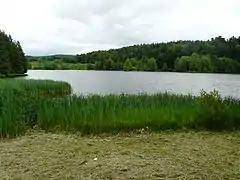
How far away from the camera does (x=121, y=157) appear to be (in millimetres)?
4832

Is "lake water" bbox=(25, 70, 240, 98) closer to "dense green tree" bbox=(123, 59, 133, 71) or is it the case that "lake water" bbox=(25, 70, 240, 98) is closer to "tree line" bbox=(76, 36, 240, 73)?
"tree line" bbox=(76, 36, 240, 73)

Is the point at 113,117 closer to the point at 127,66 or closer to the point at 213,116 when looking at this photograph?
the point at 213,116

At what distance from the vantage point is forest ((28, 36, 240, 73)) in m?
69.9

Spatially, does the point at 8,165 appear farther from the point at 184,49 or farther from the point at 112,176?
the point at 184,49

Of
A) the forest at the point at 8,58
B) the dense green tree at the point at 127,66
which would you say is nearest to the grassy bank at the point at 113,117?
the forest at the point at 8,58

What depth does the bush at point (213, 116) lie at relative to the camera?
749cm

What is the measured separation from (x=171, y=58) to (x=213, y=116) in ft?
268

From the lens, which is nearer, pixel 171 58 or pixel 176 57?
pixel 176 57

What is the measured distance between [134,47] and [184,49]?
1998 cm

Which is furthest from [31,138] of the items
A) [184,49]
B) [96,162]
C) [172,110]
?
[184,49]

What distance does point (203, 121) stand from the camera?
24.8 ft

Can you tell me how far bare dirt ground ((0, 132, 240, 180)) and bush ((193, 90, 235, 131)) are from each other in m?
0.70

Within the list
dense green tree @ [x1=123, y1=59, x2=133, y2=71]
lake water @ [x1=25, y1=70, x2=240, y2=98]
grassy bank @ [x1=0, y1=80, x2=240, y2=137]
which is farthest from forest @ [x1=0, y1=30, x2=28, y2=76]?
grassy bank @ [x1=0, y1=80, x2=240, y2=137]

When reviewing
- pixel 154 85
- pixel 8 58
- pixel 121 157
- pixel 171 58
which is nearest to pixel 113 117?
pixel 121 157
